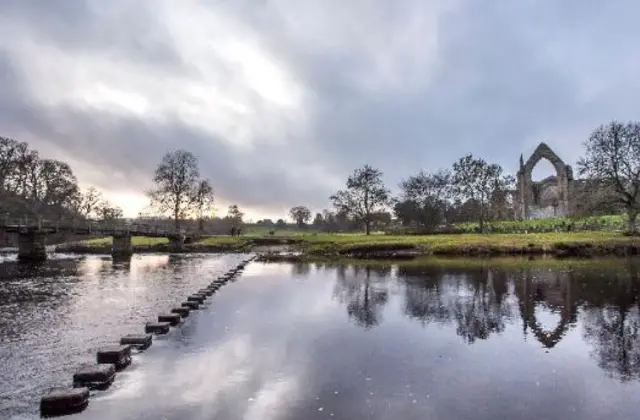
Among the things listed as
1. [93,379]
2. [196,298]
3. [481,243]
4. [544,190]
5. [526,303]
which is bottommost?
[526,303]

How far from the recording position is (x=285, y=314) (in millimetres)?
17281

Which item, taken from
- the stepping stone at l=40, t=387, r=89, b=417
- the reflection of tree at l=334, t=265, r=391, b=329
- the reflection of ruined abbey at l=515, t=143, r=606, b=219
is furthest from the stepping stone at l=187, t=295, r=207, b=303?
the reflection of ruined abbey at l=515, t=143, r=606, b=219

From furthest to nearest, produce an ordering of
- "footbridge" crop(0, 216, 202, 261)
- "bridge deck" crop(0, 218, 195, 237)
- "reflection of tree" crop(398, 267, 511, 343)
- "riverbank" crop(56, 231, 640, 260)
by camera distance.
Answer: "footbridge" crop(0, 216, 202, 261) → "bridge deck" crop(0, 218, 195, 237) → "riverbank" crop(56, 231, 640, 260) → "reflection of tree" crop(398, 267, 511, 343)

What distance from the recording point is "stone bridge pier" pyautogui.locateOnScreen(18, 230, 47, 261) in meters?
51.9

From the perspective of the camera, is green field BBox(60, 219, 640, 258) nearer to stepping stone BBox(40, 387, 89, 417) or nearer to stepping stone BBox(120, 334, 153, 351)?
stepping stone BBox(120, 334, 153, 351)

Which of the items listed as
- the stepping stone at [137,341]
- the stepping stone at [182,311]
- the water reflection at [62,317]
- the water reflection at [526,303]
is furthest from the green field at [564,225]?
the stepping stone at [137,341]

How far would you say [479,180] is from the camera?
74062mm

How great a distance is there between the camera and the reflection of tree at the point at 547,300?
13.7m

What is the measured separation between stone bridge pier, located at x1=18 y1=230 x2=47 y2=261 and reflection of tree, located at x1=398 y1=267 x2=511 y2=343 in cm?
4154

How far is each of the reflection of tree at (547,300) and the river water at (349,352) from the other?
0.07 metres

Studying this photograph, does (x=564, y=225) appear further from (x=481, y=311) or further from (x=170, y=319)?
(x=170, y=319)

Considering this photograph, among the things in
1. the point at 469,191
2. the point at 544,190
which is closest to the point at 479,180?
the point at 469,191

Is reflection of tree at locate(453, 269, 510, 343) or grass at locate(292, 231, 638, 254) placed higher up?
grass at locate(292, 231, 638, 254)

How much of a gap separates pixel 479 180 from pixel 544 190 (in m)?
31.4
